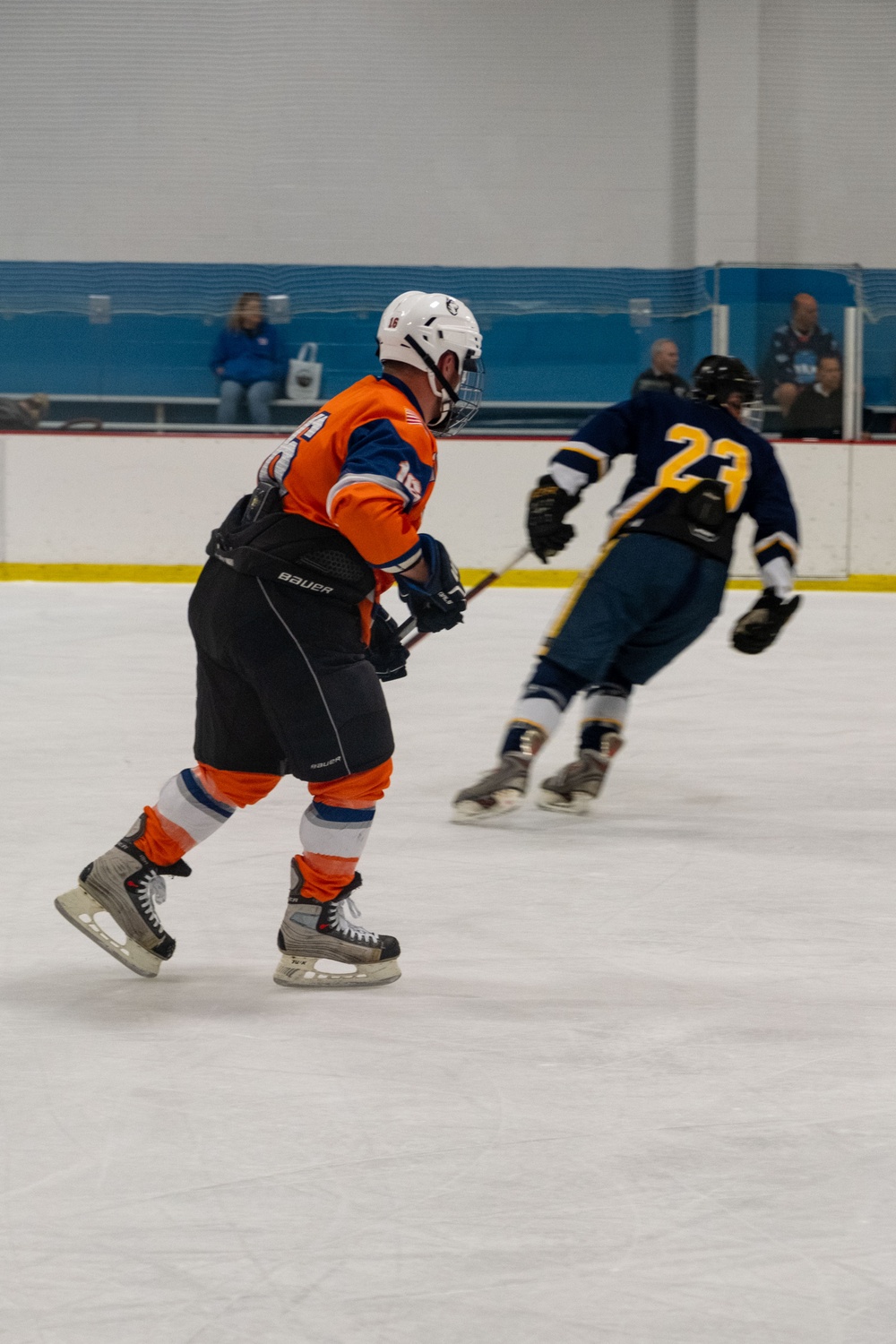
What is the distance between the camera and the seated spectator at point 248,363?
9508 mm

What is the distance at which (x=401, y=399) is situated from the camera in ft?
7.93

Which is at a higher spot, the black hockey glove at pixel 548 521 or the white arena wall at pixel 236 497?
the black hockey glove at pixel 548 521

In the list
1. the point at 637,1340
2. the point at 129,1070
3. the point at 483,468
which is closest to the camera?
the point at 637,1340

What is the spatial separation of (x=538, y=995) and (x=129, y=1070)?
2.21 ft

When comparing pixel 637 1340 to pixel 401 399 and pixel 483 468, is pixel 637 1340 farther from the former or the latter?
pixel 483 468

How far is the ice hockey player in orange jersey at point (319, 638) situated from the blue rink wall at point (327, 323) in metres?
7.44

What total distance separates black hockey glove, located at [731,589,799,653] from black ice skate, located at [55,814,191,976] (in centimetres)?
194

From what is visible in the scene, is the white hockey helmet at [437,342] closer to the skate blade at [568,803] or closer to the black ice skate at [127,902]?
the black ice skate at [127,902]

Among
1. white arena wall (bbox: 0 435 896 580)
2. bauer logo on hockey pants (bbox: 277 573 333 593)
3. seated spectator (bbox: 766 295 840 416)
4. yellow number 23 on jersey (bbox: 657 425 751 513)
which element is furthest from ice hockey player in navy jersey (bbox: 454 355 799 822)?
seated spectator (bbox: 766 295 840 416)

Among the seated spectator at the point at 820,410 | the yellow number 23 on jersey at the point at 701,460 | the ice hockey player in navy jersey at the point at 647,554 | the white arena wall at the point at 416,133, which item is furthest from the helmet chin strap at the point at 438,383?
the white arena wall at the point at 416,133

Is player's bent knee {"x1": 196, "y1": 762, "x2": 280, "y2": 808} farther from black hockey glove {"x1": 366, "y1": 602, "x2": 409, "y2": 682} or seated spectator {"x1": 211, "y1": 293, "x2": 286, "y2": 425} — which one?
seated spectator {"x1": 211, "y1": 293, "x2": 286, "y2": 425}

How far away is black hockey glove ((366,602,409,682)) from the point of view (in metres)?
2.63

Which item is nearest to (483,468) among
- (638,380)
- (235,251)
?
(638,380)

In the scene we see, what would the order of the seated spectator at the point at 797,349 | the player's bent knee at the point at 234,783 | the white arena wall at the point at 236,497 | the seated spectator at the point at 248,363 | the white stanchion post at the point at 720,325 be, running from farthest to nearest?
1. the seated spectator at the point at 248,363
2. the white stanchion post at the point at 720,325
3. the seated spectator at the point at 797,349
4. the white arena wall at the point at 236,497
5. the player's bent knee at the point at 234,783
